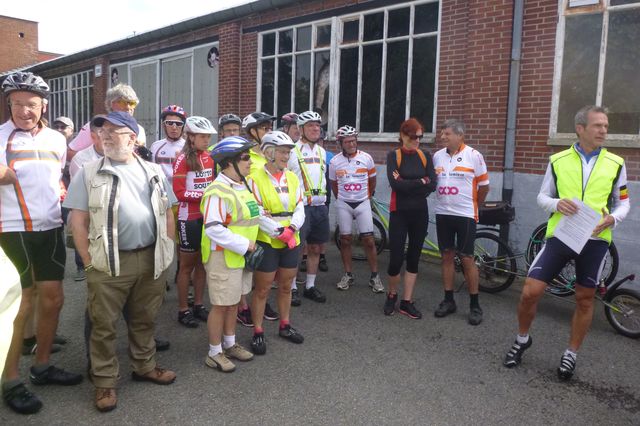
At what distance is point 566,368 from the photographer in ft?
12.5

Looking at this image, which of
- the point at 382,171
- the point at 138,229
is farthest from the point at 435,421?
the point at 382,171

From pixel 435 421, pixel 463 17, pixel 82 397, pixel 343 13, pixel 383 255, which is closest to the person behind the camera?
pixel 435 421

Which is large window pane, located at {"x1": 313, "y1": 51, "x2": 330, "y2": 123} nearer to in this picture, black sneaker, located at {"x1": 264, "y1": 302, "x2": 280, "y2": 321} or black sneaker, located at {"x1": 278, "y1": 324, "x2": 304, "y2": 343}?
black sneaker, located at {"x1": 264, "y1": 302, "x2": 280, "y2": 321}

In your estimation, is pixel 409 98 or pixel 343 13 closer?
pixel 409 98

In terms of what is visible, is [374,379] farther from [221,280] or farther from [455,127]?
[455,127]

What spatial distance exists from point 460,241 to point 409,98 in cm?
409

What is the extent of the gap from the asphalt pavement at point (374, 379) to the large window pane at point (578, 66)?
2.88 m

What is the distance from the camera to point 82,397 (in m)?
3.48

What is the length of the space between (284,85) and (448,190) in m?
6.54

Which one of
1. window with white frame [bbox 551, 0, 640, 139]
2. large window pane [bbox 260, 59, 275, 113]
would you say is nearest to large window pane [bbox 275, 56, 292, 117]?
large window pane [bbox 260, 59, 275, 113]

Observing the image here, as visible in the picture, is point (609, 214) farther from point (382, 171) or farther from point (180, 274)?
point (382, 171)

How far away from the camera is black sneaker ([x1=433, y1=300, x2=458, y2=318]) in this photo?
5203 millimetres

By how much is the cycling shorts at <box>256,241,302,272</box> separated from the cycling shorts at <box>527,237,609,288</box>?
193 cm

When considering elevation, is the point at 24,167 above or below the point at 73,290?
above
